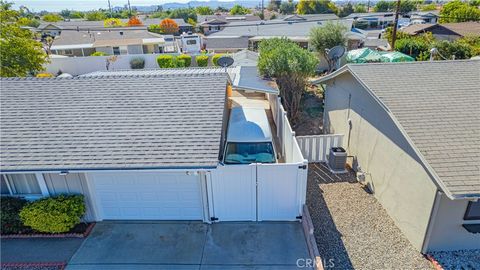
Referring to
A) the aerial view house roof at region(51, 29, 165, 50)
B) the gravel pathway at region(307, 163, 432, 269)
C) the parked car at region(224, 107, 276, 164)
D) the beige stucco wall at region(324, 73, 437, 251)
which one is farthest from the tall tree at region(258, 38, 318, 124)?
the aerial view house roof at region(51, 29, 165, 50)

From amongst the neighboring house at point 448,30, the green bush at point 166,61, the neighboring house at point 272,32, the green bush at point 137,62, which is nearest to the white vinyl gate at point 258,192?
the green bush at point 166,61

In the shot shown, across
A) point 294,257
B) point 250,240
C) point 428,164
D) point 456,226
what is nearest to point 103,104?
point 250,240

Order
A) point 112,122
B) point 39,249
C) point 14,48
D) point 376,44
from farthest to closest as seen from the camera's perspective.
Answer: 1. point 376,44
2. point 14,48
3. point 112,122
4. point 39,249

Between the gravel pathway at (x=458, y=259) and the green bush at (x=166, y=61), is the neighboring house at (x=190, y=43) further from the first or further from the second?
the gravel pathway at (x=458, y=259)

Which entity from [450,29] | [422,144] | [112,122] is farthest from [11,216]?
[450,29]

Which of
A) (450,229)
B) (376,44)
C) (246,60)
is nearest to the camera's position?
(450,229)

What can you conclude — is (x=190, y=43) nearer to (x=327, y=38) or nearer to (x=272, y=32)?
(x=272, y=32)

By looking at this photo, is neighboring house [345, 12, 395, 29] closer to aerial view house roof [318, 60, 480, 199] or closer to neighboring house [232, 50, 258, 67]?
neighboring house [232, 50, 258, 67]
